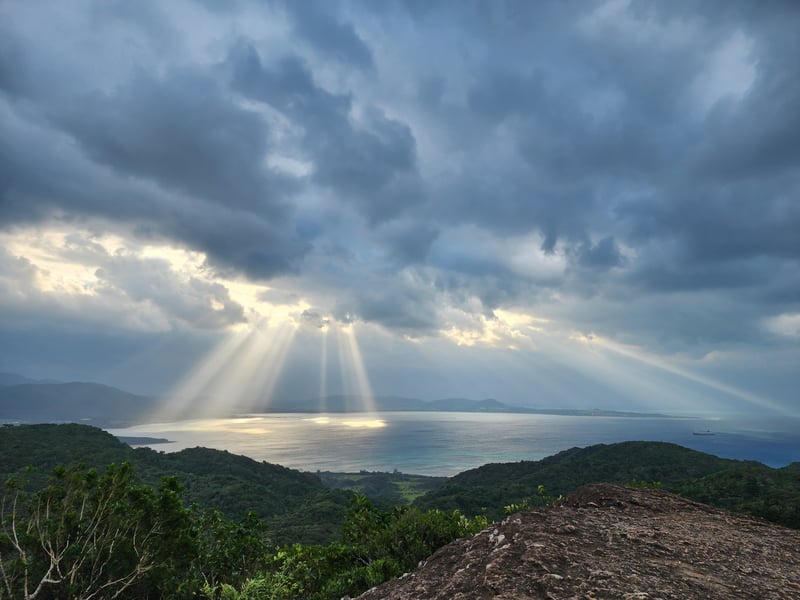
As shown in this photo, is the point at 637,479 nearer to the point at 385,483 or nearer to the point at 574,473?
the point at 574,473

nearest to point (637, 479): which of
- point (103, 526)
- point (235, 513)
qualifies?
point (235, 513)

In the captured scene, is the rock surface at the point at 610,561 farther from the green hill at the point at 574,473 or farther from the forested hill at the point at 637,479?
the green hill at the point at 574,473

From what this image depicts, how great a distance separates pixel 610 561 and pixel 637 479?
12444 centimetres

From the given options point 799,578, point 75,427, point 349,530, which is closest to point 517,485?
point 349,530

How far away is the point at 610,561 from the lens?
8.23 metres

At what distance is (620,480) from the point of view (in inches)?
4793

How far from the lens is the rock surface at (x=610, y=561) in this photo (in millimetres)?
7219

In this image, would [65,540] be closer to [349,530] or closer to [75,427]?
[349,530]

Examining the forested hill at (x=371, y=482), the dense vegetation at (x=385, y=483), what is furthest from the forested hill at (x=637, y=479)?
the dense vegetation at (x=385, y=483)

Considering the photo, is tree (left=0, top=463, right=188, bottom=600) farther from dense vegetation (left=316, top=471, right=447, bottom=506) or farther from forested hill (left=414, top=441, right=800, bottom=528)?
dense vegetation (left=316, top=471, right=447, bottom=506)

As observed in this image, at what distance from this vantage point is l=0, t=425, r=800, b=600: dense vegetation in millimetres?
14109

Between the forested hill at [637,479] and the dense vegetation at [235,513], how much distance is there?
1.94 ft

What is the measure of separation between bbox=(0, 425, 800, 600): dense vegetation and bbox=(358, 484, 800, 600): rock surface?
3.77 meters

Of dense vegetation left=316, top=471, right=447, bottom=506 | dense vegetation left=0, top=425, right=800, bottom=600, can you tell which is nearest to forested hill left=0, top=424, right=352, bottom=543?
dense vegetation left=0, top=425, right=800, bottom=600
